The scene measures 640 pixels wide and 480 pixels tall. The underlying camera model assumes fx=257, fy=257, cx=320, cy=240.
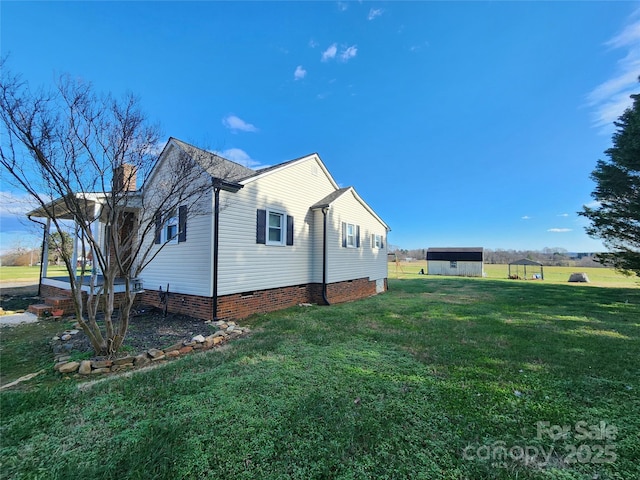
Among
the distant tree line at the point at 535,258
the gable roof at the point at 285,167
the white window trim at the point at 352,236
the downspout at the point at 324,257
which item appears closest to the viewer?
the gable roof at the point at 285,167

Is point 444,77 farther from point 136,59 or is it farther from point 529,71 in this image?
point 136,59

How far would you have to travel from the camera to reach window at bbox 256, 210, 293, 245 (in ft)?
28.0

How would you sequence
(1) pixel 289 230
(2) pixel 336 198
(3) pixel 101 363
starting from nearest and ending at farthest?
1. (3) pixel 101 363
2. (1) pixel 289 230
3. (2) pixel 336 198

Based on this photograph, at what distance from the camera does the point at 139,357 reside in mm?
4352

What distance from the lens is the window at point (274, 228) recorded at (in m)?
8.53

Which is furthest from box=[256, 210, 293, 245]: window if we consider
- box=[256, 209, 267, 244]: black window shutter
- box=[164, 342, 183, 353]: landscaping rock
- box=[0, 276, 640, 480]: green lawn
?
box=[0, 276, 640, 480]: green lawn

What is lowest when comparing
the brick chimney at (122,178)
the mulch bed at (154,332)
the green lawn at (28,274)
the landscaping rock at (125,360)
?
the mulch bed at (154,332)

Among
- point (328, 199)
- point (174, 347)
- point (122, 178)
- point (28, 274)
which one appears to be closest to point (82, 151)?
point (122, 178)

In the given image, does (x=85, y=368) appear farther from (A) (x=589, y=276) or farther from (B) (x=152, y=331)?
(A) (x=589, y=276)

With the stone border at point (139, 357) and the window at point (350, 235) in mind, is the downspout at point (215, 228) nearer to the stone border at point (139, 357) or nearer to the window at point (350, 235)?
the stone border at point (139, 357)

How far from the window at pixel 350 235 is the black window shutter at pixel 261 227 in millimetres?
4317

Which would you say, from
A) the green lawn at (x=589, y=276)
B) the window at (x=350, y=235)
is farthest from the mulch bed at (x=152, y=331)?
the green lawn at (x=589, y=276)

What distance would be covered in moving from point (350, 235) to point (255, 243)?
18.1 feet

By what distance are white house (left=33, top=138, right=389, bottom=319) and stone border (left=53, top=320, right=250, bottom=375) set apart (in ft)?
5.08
